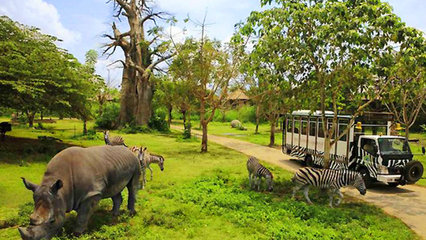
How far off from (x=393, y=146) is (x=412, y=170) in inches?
46.3

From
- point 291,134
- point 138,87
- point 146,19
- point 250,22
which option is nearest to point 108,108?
point 138,87

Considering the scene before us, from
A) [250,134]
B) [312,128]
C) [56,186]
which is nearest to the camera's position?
[56,186]

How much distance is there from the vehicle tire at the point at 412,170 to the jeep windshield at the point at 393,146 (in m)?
0.67

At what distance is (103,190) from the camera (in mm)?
7152

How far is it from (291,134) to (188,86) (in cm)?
769

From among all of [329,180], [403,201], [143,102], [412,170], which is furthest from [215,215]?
[143,102]

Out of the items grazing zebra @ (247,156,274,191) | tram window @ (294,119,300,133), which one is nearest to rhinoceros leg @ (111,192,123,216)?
grazing zebra @ (247,156,274,191)

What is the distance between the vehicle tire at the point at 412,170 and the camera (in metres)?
12.2

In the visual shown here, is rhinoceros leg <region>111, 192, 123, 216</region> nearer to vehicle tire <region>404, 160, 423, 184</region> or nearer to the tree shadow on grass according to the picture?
the tree shadow on grass

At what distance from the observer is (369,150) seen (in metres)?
12.9

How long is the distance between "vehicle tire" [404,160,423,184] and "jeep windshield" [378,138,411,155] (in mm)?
668

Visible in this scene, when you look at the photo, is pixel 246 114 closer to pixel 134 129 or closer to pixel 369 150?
pixel 134 129

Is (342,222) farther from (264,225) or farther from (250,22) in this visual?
(250,22)

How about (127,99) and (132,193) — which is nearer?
(132,193)
